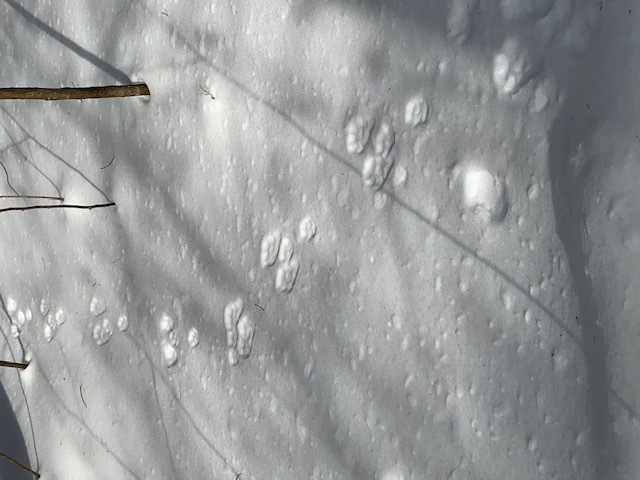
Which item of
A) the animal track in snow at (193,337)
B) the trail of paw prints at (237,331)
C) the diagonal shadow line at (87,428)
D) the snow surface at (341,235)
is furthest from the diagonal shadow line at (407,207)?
the diagonal shadow line at (87,428)

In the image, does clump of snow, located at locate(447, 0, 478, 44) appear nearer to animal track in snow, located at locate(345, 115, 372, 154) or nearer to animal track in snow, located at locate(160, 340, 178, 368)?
animal track in snow, located at locate(345, 115, 372, 154)

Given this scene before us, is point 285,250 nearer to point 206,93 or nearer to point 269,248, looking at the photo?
point 269,248

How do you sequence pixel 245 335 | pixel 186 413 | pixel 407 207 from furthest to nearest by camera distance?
pixel 186 413 → pixel 245 335 → pixel 407 207

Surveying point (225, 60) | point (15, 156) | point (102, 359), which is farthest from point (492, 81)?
point (15, 156)

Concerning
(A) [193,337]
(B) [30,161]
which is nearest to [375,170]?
(A) [193,337]

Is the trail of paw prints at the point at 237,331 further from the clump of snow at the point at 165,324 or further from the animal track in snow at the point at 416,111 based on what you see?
the animal track in snow at the point at 416,111

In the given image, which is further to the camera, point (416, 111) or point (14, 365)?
point (14, 365)
